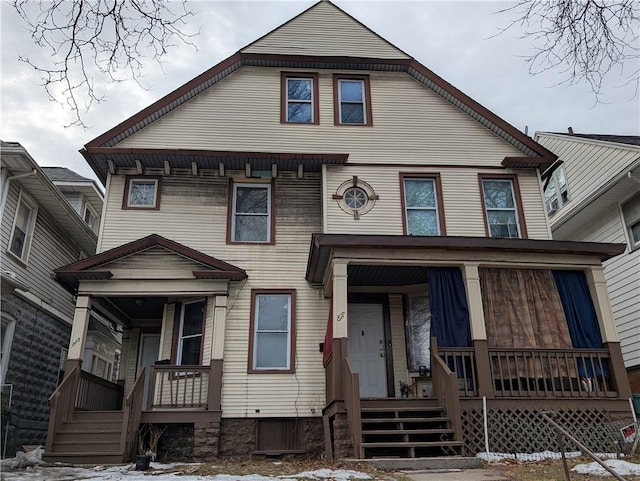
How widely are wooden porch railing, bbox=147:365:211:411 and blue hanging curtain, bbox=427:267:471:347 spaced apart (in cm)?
448

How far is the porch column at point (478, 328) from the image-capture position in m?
8.98

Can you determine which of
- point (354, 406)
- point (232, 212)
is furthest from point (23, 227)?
point (354, 406)

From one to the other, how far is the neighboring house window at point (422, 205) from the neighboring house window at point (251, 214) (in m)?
3.08

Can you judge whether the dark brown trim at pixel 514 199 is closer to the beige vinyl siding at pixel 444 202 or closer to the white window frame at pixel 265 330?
the beige vinyl siding at pixel 444 202

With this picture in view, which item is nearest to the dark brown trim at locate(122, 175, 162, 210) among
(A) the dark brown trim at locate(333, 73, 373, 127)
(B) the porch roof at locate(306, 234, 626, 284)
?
(B) the porch roof at locate(306, 234, 626, 284)

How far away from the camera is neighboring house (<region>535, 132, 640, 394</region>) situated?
12.3 metres

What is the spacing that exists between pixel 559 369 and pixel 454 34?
Result: 241 inches

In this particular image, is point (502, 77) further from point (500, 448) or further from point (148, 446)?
point (148, 446)

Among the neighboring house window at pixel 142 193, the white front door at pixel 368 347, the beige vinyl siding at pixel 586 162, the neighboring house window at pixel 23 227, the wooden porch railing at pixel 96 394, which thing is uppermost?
the beige vinyl siding at pixel 586 162

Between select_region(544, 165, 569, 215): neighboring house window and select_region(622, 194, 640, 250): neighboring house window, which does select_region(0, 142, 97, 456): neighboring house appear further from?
select_region(544, 165, 569, 215): neighboring house window

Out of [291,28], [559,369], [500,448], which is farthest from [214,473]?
[291,28]

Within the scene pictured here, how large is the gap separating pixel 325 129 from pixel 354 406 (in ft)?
22.7

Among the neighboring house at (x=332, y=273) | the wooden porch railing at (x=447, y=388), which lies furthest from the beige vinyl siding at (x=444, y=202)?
the wooden porch railing at (x=447, y=388)

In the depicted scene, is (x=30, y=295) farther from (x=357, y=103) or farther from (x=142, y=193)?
(x=357, y=103)
